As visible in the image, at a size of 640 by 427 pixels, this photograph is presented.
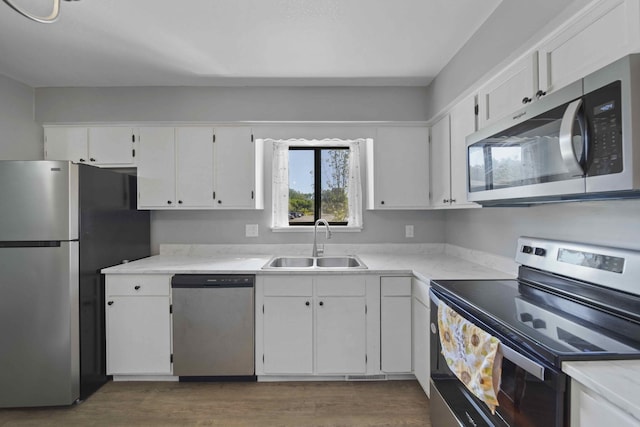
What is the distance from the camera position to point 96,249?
227 centimetres

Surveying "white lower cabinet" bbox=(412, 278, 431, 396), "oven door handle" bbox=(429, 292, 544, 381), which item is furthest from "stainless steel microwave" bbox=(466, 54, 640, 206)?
"white lower cabinet" bbox=(412, 278, 431, 396)

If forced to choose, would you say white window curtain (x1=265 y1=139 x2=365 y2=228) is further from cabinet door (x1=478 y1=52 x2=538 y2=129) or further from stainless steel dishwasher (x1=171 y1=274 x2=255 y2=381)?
cabinet door (x1=478 y1=52 x2=538 y2=129)

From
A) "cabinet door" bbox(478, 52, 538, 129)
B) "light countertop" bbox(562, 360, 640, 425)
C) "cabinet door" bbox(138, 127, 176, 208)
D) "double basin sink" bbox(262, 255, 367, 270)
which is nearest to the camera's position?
"light countertop" bbox(562, 360, 640, 425)

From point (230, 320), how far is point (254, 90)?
1.98 meters

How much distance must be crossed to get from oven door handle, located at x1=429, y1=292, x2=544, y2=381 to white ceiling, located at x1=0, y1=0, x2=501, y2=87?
1.78 meters

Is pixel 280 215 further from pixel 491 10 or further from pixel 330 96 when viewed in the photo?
pixel 491 10

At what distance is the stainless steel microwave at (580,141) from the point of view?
0.89 metres

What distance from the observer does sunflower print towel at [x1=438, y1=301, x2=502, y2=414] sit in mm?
1138

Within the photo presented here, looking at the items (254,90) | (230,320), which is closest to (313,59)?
(254,90)

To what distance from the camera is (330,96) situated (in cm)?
287

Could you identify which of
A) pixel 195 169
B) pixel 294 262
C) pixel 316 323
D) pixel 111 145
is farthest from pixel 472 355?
pixel 111 145

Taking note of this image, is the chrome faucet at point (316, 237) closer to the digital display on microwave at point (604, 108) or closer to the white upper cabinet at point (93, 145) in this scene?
the white upper cabinet at point (93, 145)

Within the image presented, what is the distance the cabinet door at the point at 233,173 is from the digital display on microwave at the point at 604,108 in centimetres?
229

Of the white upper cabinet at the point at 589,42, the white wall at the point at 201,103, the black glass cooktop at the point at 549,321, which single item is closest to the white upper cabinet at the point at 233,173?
the white wall at the point at 201,103
